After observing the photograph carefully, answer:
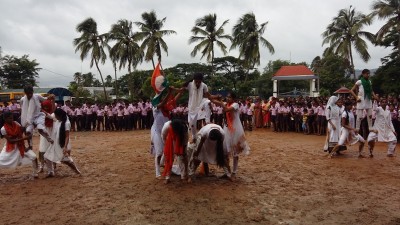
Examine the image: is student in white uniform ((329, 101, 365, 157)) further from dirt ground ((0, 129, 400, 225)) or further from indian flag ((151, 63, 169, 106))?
indian flag ((151, 63, 169, 106))

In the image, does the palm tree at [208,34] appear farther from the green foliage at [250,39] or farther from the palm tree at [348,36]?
the palm tree at [348,36]

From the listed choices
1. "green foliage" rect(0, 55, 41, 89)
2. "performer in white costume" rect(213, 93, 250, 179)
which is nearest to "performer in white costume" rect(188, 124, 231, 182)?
"performer in white costume" rect(213, 93, 250, 179)

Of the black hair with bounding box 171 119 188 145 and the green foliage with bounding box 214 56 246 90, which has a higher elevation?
the green foliage with bounding box 214 56 246 90

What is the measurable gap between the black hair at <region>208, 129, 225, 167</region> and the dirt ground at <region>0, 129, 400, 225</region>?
0.46 metres

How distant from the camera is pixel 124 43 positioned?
36.4 meters

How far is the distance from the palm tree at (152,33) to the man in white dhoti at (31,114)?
26.5 metres

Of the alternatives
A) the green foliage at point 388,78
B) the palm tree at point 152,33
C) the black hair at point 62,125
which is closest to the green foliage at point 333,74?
the green foliage at point 388,78

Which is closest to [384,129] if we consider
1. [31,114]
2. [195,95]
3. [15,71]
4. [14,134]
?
[195,95]

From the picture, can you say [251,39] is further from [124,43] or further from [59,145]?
[59,145]

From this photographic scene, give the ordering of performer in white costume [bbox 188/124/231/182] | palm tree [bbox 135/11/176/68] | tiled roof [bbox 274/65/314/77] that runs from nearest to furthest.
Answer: performer in white costume [bbox 188/124/231/182]
palm tree [bbox 135/11/176/68]
tiled roof [bbox 274/65/314/77]

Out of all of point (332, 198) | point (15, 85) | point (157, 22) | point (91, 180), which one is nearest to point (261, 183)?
point (332, 198)

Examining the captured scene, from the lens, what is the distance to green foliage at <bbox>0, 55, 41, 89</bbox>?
53.2 meters

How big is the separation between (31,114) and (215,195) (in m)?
4.59

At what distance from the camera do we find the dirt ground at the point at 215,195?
5523 millimetres
